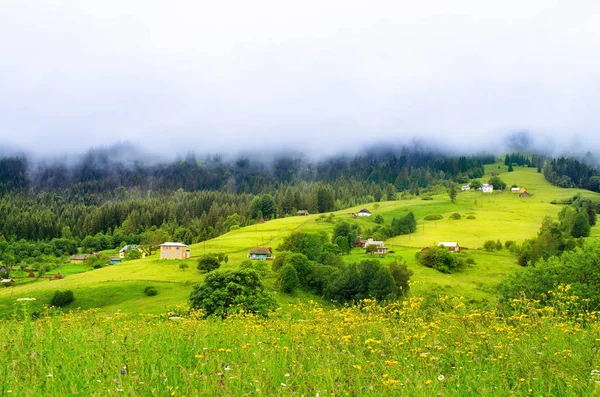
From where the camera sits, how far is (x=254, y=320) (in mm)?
11320

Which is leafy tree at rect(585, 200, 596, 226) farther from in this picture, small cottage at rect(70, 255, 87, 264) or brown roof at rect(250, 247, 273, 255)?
small cottage at rect(70, 255, 87, 264)

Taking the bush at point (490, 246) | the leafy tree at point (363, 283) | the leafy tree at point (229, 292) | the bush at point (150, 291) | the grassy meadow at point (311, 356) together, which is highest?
the grassy meadow at point (311, 356)

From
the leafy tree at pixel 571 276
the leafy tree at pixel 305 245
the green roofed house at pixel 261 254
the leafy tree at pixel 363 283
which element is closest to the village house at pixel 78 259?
the green roofed house at pixel 261 254

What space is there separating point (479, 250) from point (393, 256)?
86.4 ft

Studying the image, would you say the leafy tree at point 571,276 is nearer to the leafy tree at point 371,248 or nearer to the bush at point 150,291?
the bush at point 150,291

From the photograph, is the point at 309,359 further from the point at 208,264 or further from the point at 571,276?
the point at 208,264

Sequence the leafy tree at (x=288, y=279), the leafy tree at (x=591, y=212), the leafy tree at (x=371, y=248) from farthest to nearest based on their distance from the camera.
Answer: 1. the leafy tree at (x=591, y=212)
2. the leafy tree at (x=371, y=248)
3. the leafy tree at (x=288, y=279)

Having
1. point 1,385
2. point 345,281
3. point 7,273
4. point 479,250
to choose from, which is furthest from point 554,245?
point 7,273

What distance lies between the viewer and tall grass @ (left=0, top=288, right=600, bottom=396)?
19.6ft

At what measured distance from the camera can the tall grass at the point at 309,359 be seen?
598 cm

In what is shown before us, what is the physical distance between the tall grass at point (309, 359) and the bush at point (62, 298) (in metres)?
74.3

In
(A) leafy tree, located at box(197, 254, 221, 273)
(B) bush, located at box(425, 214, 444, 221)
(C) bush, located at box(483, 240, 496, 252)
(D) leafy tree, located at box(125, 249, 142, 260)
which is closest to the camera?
(A) leafy tree, located at box(197, 254, 221, 273)

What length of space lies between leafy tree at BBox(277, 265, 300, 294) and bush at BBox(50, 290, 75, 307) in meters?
37.7

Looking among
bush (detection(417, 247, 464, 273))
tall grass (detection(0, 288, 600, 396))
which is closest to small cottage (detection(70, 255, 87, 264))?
bush (detection(417, 247, 464, 273))
